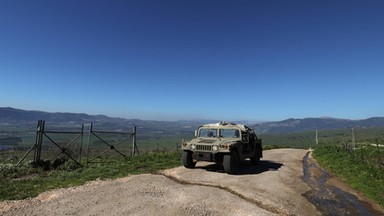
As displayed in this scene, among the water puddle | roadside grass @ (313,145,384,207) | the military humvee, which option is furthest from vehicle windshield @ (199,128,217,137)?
roadside grass @ (313,145,384,207)

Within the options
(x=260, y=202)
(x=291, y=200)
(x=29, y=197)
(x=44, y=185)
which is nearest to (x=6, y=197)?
(x=29, y=197)

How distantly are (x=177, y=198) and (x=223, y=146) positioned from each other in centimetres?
482

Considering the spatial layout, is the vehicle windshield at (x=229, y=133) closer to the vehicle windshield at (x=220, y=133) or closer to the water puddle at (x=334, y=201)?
the vehicle windshield at (x=220, y=133)

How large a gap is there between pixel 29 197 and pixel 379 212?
10.4 meters

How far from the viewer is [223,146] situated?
1263 centimetres

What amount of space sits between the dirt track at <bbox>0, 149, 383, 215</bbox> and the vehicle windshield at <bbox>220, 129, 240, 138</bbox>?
2936 mm

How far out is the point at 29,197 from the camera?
8.53 meters

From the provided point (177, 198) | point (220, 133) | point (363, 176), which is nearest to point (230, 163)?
point (220, 133)

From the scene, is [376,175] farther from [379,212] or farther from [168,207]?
[168,207]

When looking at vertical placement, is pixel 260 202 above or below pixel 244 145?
below

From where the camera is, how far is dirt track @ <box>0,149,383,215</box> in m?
7.23

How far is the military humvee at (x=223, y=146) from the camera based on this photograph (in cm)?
1263

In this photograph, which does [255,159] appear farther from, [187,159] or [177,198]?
[177,198]

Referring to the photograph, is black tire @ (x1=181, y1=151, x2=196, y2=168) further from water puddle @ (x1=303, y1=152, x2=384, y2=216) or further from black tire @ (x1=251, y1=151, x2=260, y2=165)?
water puddle @ (x1=303, y1=152, x2=384, y2=216)
